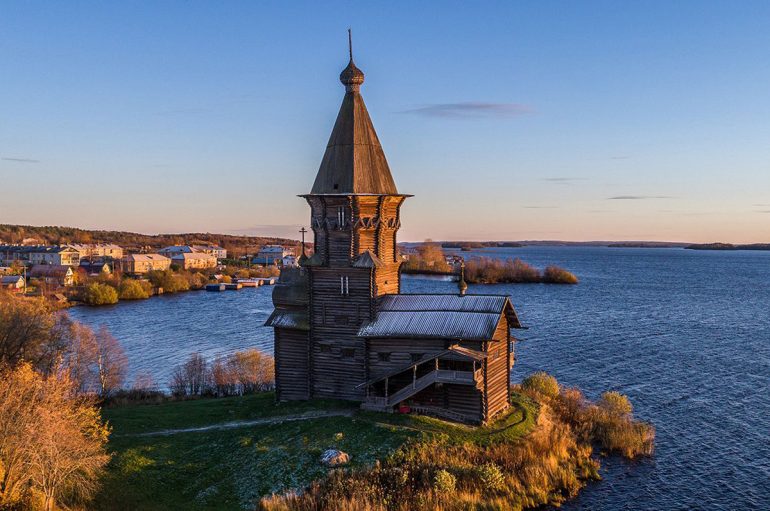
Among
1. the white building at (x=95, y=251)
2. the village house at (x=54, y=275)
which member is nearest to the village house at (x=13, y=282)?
the village house at (x=54, y=275)

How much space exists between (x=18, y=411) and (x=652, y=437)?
2893cm

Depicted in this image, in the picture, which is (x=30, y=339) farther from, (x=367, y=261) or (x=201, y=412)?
(x=367, y=261)

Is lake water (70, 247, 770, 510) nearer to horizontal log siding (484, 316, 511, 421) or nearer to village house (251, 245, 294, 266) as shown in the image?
horizontal log siding (484, 316, 511, 421)

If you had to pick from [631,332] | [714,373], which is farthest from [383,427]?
[631,332]

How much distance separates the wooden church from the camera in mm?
28047

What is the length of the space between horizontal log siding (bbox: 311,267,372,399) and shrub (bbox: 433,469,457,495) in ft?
29.5

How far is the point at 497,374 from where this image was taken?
97.2ft

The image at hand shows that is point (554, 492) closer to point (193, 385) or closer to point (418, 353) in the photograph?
point (418, 353)

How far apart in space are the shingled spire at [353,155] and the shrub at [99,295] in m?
76.2

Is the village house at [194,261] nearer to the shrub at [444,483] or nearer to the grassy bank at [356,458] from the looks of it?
the grassy bank at [356,458]

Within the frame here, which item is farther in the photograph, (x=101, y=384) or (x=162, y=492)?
(x=101, y=384)

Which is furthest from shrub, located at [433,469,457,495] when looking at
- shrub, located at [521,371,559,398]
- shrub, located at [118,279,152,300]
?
shrub, located at [118,279,152,300]

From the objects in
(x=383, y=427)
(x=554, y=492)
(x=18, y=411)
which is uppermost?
(x=18, y=411)

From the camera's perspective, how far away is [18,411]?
69.8 ft
